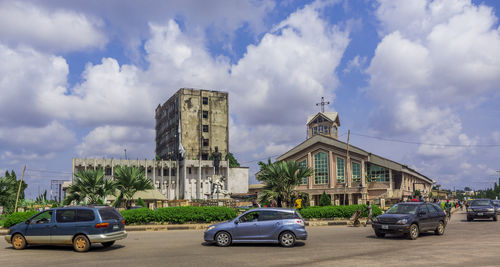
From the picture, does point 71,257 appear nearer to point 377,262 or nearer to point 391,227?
point 377,262

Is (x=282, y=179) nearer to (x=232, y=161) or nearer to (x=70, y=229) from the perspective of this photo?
(x=70, y=229)

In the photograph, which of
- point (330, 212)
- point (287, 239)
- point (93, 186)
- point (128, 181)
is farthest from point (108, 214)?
point (128, 181)

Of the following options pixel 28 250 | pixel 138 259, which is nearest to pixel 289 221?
pixel 138 259

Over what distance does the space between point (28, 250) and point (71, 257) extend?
276 centimetres

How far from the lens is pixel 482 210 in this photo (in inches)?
1125

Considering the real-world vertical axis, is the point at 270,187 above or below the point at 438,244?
above

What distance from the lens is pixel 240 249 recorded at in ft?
47.1

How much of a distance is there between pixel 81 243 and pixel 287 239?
6899mm

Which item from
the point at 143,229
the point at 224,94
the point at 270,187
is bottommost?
the point at 143,229

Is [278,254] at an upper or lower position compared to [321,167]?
lower

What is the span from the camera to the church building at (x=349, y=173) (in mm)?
56003

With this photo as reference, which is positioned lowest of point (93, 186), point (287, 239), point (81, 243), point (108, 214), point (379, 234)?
point (379, 234)

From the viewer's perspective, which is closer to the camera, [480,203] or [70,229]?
[70,229]

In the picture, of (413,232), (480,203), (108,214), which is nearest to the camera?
(108,214)
